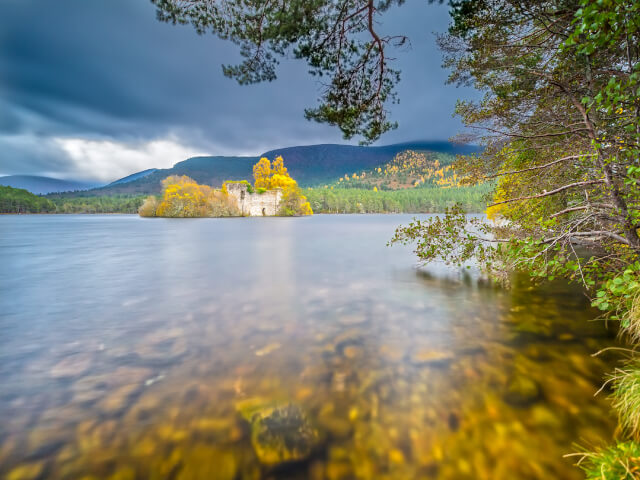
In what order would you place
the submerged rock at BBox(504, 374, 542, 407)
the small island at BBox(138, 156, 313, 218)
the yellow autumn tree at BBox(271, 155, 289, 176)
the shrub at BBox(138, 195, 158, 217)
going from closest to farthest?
the submerged rock at BBox(504, 374, 542, 407) < the small island at BBox(138, 156, 313, 218) < the yellow autumn tree at BBox(271, 155, 289, 176) < the shrub at BBox(138, 195, 158, 217)

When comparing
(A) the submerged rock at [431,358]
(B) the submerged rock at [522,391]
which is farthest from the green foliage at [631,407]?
(A) the submerged rock at [431,358]

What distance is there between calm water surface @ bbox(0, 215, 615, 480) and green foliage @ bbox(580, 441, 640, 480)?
0.32 meters

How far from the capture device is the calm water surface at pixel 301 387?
2.82 meters

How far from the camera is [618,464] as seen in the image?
2.28 m

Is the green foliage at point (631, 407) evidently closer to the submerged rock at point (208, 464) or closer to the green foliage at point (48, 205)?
the submerged rock at point (208, 464)

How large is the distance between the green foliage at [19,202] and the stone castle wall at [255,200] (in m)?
98.6

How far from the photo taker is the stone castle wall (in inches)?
3027

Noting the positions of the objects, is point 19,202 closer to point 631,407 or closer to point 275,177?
point 275,177

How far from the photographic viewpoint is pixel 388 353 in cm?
499

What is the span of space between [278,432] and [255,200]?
79.5m

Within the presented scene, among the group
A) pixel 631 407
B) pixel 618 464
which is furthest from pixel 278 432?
pixel 631 407

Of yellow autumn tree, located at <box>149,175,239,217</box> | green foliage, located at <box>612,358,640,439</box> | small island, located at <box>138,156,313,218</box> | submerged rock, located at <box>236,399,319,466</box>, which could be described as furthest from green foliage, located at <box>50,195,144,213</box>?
green foliage, located at <box>612,358,640,439</box>

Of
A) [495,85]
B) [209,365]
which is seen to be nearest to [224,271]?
[209,365]

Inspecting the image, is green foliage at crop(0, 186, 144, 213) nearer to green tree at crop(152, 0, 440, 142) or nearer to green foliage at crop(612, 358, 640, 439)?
green tree at crop(152, 0, 440, 142)
